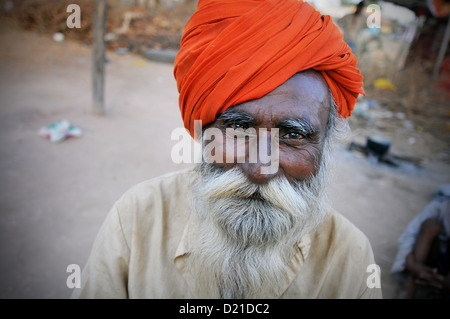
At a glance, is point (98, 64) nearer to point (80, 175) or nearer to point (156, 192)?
point (80, 175)

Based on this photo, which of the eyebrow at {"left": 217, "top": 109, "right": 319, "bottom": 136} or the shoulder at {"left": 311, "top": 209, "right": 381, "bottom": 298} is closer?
the eyebrow at {"left": 217, "top": 109, "right": 319, "bottom": 136}

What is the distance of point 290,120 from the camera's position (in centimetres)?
129

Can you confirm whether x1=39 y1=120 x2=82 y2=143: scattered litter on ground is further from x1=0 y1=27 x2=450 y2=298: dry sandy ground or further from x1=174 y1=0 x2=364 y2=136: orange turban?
x1=174 y1=0 x2=364 y2=136: orange turban

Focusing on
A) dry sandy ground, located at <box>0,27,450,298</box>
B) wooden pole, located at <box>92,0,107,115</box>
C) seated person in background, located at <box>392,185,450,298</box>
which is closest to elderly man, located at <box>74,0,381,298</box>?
dry sandy ground, located at <box>0,27,450,298</box>

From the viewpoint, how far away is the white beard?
131 centimetres

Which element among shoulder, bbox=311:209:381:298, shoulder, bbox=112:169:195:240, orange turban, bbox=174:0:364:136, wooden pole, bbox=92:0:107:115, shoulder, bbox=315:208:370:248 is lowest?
shoulder, bbox=311:209:381:298

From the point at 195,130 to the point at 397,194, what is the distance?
5.06 meters

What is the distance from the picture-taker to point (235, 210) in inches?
52.2

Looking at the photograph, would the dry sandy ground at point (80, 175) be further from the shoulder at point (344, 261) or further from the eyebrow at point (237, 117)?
the eyebrow at point (237, 117)

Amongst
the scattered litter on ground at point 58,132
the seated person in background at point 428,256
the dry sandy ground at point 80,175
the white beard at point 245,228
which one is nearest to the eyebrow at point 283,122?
the white beard at point 245,228

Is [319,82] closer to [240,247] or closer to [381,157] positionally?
[240,247]

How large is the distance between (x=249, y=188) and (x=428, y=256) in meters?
3.26

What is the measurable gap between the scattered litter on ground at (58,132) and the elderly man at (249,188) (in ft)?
14.8

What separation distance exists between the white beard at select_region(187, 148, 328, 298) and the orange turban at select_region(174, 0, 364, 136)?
0.38 meters
